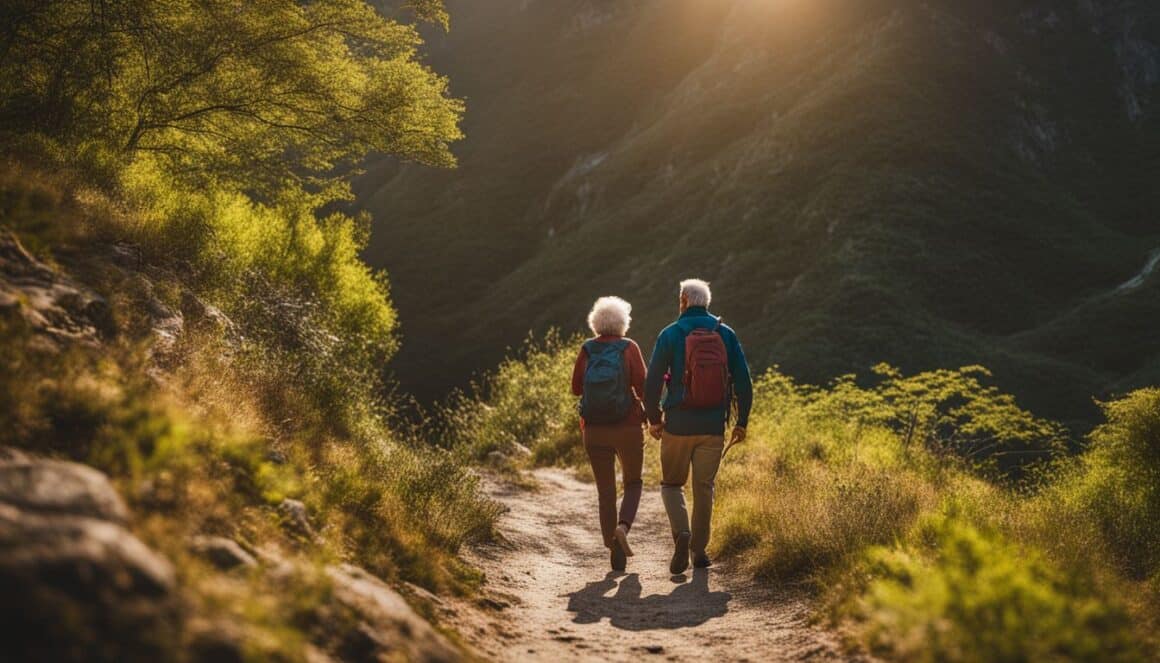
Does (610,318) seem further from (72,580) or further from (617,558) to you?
(72,580)

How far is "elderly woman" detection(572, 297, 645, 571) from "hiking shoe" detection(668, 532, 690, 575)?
1.38 ft

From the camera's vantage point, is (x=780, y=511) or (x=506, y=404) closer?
(x=780, y=511)

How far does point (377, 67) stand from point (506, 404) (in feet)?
36.6

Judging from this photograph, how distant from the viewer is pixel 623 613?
5281 millimetres

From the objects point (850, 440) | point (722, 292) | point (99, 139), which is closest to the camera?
point (99, 139)

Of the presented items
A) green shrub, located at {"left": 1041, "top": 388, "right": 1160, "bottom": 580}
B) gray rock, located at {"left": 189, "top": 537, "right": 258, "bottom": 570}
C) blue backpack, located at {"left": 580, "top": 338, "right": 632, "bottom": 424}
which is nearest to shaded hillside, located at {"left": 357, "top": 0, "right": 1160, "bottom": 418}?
green shrub, located at {"left": 1041, "top": 388, "right": 1160, "bottom": 580}

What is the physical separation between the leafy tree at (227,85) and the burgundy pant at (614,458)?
631 centimetres

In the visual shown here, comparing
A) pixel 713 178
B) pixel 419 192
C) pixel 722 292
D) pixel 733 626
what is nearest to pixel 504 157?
pixel 419 192

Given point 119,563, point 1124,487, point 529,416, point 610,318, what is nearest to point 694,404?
point 610,318

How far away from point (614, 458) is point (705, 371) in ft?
3.66

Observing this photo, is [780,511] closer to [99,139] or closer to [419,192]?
[99,139]

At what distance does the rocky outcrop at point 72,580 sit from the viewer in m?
1.97

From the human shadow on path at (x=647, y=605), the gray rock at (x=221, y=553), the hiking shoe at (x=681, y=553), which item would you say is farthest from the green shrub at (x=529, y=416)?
the gray rock at (x=221, y=553)

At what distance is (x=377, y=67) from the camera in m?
11.4
